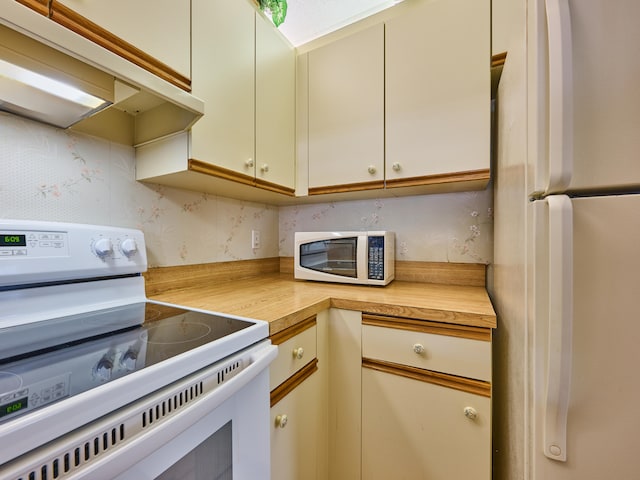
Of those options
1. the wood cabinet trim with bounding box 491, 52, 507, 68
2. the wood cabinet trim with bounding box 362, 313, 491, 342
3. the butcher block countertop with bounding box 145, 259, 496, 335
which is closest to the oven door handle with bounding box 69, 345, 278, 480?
the butcher block countertop with bounding box 145, 259, 496, 335

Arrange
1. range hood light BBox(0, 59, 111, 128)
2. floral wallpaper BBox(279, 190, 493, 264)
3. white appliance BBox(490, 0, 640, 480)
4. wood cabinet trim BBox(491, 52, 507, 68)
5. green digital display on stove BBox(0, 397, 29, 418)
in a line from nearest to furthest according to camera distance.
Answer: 1. green digital display on stove BBox(0, 397, 29, 418)
2. white appliance BBox(490, 0, 640, 480)
3. range hood light BBox(0, 59, 111, 128)
4. wood cabinet trim BBox(491, 52, 507, 68)
5. floral wallpaper BBox(279, 190, 493, 264)

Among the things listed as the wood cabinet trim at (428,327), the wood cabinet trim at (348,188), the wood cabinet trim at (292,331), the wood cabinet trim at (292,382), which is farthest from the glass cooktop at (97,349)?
the wood cabinet trim at (348,188)

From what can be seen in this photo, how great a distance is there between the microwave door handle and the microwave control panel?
0.06 ft

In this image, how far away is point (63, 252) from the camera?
733 millimetres

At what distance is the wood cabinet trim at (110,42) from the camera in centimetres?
61

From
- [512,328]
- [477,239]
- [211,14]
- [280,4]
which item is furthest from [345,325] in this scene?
[280,4]

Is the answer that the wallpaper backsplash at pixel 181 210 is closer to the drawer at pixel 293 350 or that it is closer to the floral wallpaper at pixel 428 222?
the floral wallpaper at pixel 428 222

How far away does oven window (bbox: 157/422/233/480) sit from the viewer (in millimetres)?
519

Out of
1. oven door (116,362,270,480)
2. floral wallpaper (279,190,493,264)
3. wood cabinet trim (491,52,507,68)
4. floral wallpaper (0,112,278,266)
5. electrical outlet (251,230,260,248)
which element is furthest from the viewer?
electrical outlet (251,230,260,248)

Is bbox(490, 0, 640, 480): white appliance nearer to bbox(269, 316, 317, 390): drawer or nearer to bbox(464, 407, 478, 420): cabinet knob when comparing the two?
bbox(464, 407, 478, 420): cabinet knob

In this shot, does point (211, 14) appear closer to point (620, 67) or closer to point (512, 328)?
point (620, 67)

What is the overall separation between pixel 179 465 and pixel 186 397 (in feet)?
0.57

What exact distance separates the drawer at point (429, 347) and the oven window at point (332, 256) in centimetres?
38

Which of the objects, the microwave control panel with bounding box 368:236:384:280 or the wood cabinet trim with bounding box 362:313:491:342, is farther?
the microwave control panel with bounding box 368:236:384:280
